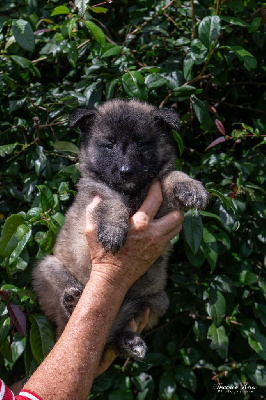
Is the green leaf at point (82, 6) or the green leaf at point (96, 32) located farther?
the green leaf at point (96, 32)

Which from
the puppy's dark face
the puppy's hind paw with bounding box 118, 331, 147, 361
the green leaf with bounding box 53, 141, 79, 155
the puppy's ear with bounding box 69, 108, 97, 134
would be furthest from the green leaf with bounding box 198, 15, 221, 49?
the puppy's hind paw with bounding box 118, 331, 147, 361

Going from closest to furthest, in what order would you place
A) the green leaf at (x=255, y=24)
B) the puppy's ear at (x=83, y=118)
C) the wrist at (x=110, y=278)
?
the wrist at (x=110, y=278) < the puppy's ear at (x=83, y=118) < the green leaf at (x=255, y=24)

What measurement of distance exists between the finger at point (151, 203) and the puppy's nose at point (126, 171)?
0.62 feet

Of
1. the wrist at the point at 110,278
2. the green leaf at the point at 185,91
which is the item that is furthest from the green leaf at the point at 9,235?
the green leaf at the point at 185,91

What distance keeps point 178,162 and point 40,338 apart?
1467 mm

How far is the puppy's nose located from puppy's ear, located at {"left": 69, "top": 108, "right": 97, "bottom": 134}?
52cm

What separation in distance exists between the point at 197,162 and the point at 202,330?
4.38 feet

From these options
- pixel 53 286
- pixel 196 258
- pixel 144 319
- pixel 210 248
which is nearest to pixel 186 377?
pixel 144 319

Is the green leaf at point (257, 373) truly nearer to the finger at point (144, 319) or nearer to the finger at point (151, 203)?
the finger at point (144, 319)

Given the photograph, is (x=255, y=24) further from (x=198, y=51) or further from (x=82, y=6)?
(x=82, y=6)

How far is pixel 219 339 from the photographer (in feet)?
10.2

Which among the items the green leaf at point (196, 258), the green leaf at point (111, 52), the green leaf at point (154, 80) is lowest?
the green leaf at point (196, 258)

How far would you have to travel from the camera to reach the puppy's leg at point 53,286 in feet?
9.52

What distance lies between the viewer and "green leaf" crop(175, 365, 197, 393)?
3221 mm
